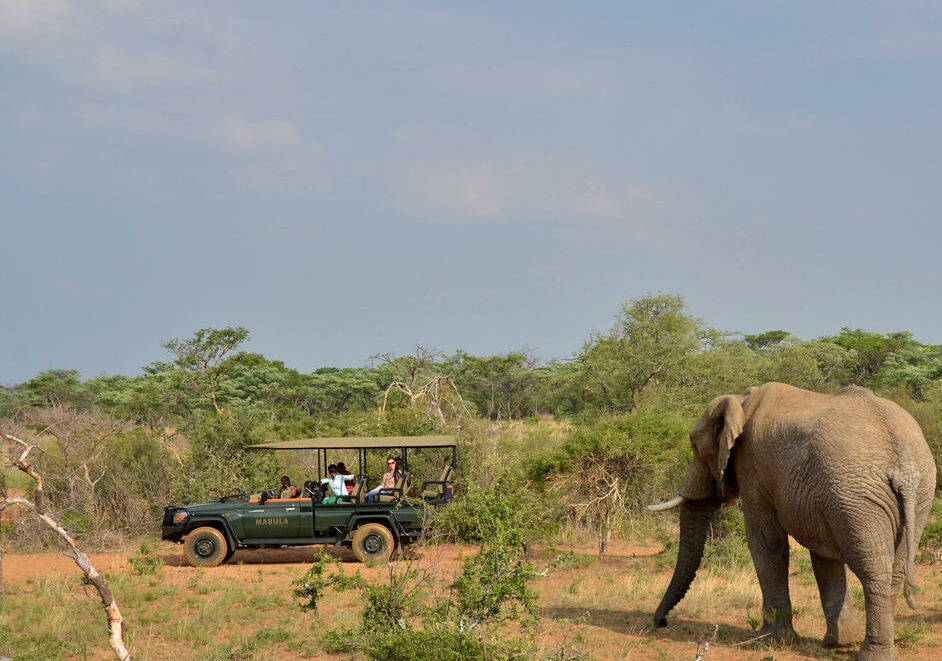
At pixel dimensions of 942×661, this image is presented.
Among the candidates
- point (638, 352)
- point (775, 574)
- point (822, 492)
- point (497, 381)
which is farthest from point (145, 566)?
point (497, 381)

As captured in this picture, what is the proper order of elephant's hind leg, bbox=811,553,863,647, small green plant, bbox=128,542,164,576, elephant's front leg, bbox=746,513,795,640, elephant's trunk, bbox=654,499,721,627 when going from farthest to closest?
small green plant, bbox=128,542,164,576, elephant's trunk, bbox=654,499,721,627, elephant's front leg, bbox=746,513,795,640, elephant's hind leg, bbox=811,553,863,647

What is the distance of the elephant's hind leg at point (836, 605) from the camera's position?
9102mm

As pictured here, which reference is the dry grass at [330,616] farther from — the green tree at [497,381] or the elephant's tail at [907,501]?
the green tree at [497,381]

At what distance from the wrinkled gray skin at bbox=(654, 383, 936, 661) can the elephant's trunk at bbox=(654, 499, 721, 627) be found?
0.04ft

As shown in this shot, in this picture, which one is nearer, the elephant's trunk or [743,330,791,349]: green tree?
the elephant's trunk

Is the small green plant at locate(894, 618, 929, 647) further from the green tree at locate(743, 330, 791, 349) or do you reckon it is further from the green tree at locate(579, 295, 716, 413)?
the green tree at locate(743, 330, 791, 349)

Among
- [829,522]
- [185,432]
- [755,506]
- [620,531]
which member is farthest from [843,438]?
[185,432]

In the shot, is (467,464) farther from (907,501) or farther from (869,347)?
(869,347)

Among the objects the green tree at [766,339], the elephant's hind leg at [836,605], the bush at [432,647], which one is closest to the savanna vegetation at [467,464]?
the bush at [432,647]

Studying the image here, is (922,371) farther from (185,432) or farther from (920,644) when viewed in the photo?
(920,644)

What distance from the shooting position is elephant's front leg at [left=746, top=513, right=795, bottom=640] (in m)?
9.38

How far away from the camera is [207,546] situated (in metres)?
15.4

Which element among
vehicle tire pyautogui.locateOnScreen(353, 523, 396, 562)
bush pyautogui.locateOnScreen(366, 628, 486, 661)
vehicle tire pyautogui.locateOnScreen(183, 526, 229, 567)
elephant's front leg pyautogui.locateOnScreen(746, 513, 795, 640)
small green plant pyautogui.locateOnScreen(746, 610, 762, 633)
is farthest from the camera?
vehicle tire pyautogui.locateOnScreen(353, 523, 396, 562)

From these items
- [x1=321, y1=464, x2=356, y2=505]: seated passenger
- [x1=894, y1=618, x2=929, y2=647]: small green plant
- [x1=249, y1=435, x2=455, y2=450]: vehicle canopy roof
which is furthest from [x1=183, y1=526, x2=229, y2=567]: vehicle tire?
[x1=894, y1=618, x2=929, y2=647]: small green plant
